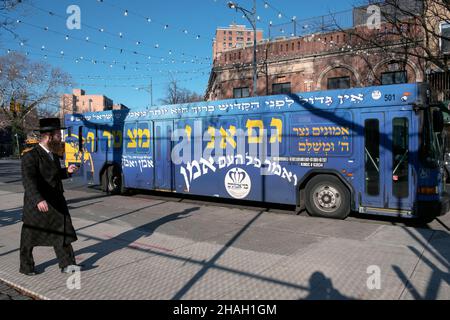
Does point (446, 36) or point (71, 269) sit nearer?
point (71, 269)

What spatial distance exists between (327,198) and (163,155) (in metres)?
5.40

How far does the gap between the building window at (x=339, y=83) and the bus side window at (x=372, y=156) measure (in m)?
16.8

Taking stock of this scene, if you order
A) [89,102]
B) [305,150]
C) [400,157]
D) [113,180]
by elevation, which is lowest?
[113,180]

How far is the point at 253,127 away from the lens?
1045 centimetres

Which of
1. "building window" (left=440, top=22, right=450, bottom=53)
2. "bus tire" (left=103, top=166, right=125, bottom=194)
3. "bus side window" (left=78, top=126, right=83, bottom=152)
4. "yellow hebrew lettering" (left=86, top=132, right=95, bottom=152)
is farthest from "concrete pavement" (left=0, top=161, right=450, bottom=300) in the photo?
"building window" (left=440, top=22, right=450, bottom=53)

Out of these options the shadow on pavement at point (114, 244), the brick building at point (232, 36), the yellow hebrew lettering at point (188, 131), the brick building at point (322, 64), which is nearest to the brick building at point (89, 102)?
the brick building at point (232, 36)

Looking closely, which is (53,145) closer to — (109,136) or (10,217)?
(10,217)

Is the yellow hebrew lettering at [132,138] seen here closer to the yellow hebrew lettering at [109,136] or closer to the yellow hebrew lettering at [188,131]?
the yellow hebrew lettering at [109,136]

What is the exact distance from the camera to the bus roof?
8.27 metres

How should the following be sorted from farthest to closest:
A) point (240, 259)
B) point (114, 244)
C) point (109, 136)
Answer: point (109, 136), point (114, 244), point (240, 259)

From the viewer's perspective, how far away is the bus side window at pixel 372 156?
28.0 ft

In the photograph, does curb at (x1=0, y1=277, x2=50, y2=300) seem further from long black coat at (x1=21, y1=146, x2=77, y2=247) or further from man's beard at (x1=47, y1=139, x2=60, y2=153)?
man's beard at (x1=47, y1=139, x2=60, y2=153)

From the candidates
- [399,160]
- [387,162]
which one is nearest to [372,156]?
[387,162]

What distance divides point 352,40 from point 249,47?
25.4 feet
